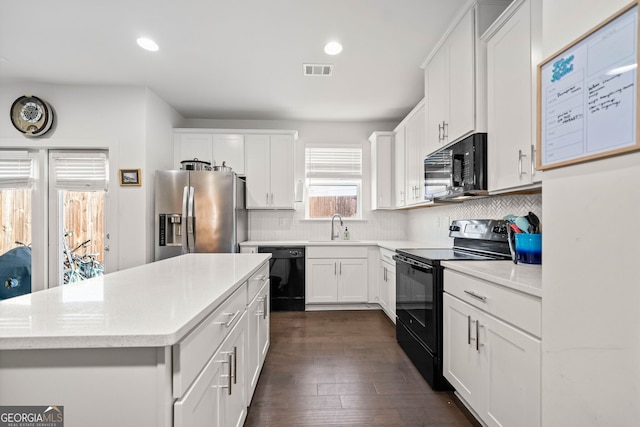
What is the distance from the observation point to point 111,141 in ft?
11.2

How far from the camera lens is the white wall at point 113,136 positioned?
11.1 feet

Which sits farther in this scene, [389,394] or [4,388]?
[389,394]

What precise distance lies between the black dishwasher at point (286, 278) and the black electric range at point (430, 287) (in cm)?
149

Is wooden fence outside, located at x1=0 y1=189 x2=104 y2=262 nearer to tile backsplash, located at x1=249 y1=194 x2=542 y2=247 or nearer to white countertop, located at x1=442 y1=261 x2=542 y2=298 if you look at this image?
tile backsplash, located at x1=249 y1=194 x2=542 y2=247

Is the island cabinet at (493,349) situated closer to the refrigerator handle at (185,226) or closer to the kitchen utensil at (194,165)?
the refrigerator handle at (185,226)

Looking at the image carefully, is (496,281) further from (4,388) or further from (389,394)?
(4,388)

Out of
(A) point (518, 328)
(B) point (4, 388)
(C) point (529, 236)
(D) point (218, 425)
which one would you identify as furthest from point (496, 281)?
(B) point (4, 388)

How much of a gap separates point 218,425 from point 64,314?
0.67m

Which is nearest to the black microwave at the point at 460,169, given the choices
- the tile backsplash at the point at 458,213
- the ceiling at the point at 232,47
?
the tile backsplash at the point at 458,213

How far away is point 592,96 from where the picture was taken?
2.77 ft

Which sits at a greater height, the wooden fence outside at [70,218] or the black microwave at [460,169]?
the black microwave at [460,169]

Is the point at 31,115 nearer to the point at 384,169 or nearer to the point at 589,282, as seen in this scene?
the point at 384,169

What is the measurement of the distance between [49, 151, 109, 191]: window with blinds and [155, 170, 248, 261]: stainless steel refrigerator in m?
0.69

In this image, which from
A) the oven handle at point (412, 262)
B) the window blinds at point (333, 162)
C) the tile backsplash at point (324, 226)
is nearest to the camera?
the oven handle at point (412, 262)
